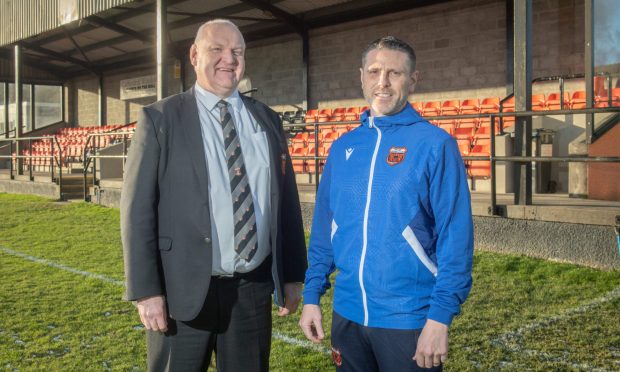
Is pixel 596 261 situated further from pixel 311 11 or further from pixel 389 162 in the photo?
pixel 311 11

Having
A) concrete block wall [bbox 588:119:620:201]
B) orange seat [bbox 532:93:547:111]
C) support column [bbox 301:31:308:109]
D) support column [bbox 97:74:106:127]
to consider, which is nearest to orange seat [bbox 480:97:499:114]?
orange seat [bbox 532:93:547:111]

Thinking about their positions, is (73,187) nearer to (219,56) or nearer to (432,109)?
(432,109)

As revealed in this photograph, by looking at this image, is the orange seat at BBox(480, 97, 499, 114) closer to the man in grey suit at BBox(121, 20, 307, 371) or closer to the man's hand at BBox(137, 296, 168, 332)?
the man in grey suit at BBox(121, 20, 307, 371)

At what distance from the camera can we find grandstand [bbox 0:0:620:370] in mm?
5832

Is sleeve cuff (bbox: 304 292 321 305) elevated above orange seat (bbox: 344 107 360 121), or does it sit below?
below

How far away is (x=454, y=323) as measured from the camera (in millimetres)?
3990

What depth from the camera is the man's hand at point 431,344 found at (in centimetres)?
163

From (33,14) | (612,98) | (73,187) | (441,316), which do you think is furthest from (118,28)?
(441,316)

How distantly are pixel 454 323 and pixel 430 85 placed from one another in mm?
10543

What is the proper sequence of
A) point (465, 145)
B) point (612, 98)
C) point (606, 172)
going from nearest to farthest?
point (606, 172)
point (612, 98)
point (465, 145)

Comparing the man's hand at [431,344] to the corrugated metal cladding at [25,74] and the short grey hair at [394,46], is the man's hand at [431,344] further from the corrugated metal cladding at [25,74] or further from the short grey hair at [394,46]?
the corrugated metal cladding at [25,74]

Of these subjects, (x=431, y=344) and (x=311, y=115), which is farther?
(x=311, y=115)

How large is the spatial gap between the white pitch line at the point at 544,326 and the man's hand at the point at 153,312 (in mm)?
2293

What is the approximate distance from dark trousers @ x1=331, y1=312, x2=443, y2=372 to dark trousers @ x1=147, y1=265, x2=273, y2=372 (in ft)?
1.22
